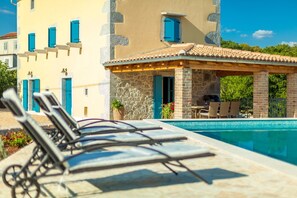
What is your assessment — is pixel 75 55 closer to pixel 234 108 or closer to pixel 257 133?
pixel 234 108

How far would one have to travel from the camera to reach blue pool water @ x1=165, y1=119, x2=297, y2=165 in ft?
33.7

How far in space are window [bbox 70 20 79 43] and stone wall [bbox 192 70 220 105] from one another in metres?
5.86

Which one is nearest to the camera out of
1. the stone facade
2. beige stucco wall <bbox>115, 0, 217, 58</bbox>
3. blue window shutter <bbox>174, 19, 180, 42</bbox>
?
the stone facade

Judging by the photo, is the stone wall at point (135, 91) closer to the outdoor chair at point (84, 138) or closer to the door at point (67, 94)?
the door at point (67, 94)

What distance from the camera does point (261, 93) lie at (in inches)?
683

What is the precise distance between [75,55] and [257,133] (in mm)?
10538

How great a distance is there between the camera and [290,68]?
18.2m

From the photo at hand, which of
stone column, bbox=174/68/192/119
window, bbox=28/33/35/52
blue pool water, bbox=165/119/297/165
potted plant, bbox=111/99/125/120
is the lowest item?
blue pool water, bbox=165/119/297/165

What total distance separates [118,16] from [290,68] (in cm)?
770

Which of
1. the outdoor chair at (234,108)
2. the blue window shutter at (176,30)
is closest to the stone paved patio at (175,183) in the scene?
the outdoor chair at (234,108)

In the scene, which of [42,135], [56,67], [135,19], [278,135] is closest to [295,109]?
[278,135]

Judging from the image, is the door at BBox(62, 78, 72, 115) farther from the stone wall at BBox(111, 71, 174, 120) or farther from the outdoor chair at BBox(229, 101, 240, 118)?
the outdoor chair at BBox(229, 101, 240, 118)

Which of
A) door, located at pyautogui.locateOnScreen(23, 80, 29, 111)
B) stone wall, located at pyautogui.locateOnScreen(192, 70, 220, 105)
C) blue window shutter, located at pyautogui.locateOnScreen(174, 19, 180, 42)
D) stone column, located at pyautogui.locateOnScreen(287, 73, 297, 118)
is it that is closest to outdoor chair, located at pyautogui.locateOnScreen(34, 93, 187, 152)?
Result: stone column, located at pyautogui.locateOnScreen(287, 73, 297, 118)

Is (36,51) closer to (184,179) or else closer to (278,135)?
(278,135)
